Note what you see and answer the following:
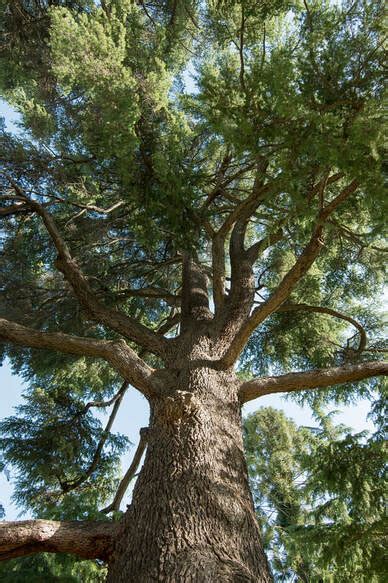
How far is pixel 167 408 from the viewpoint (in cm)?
360

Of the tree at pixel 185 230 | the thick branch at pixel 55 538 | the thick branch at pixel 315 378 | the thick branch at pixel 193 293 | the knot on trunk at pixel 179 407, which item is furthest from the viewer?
the thick branch at pixel 193 293

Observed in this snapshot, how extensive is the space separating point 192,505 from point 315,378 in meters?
1.83

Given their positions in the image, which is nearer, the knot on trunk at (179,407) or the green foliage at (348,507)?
the knot on trunk at (179,407)

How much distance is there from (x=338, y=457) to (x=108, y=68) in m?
5.10

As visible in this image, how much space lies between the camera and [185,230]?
227 inches

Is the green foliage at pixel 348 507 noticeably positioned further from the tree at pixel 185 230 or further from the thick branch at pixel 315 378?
the thick branch at pixel 315 378

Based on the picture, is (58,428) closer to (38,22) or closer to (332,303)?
(332,303)

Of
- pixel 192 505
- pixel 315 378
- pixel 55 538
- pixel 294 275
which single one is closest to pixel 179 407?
pixel 192 505

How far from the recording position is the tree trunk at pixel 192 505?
2.44 meters

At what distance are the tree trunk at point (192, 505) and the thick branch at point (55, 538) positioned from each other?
0.46ft

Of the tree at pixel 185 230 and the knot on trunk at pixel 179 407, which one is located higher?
the tree at pixel 185 230

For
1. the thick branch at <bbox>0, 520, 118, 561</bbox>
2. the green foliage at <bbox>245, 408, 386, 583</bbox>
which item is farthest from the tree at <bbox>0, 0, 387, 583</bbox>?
the green foliage at <bbox>245, 408, 386, 583</bbox>

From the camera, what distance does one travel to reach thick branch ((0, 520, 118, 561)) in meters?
2.73

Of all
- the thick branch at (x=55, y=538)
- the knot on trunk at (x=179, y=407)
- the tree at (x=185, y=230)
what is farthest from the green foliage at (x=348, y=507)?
the thick branch at (x=55, y=538)
